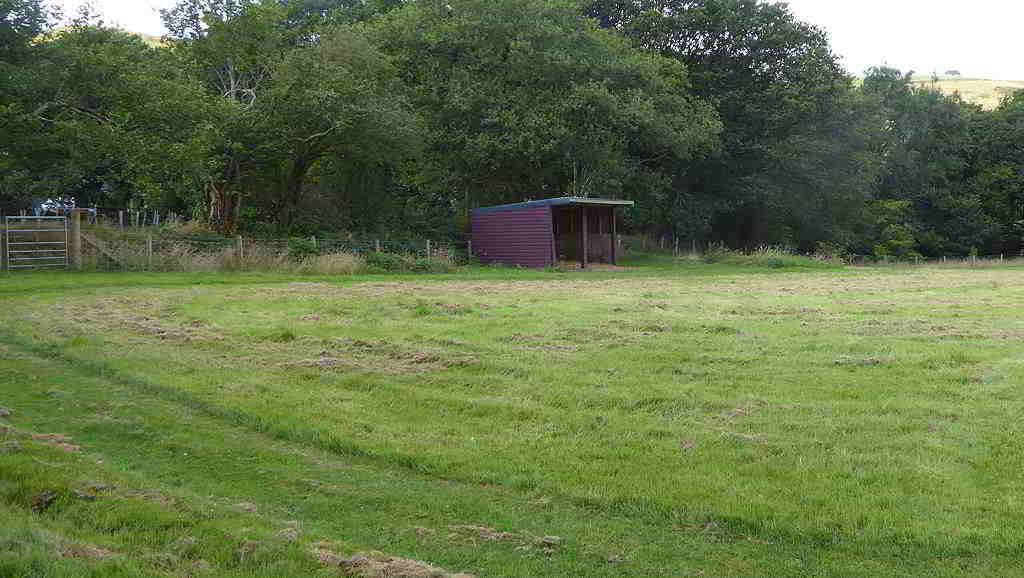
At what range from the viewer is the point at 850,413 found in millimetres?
8172

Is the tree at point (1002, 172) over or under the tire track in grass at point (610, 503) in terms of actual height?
over

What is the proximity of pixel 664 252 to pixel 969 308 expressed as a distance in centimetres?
3042

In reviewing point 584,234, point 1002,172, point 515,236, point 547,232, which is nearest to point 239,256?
point 515,236

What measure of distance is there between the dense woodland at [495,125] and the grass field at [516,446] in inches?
618

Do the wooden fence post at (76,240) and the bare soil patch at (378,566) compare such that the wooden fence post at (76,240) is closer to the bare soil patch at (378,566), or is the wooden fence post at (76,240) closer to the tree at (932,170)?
the bare soil patch at (378,566)

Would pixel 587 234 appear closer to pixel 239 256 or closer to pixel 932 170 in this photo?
pixel 239 256

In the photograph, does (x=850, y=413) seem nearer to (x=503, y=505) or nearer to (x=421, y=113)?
(x=503, y=505)

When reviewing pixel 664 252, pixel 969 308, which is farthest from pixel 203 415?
pixel 664 252

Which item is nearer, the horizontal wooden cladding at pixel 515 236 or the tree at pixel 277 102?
the tree at pixel 277 102

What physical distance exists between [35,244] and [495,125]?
18849 millimetres

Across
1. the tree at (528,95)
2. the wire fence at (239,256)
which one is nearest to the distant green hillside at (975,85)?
the tree at (528,95)

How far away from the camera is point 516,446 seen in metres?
7.40

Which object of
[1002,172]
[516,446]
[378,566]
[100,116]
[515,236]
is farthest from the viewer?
[1002,172]

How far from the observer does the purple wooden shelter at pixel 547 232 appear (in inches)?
1399
